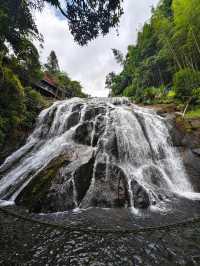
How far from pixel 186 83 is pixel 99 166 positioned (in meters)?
12.4

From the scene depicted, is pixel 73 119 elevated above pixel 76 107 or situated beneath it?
situated beneath

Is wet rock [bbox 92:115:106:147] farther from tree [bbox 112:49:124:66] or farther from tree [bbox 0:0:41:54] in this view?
tree [bbox 112:49:124:66]

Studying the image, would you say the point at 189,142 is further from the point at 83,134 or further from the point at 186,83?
the point at 186,83

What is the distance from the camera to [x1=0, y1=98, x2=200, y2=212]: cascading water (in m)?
6.06

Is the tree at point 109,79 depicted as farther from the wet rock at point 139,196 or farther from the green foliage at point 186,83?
the wet rock at point 139,196

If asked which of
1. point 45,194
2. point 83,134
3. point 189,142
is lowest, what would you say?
point 45,194

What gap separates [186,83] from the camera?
51.3ft

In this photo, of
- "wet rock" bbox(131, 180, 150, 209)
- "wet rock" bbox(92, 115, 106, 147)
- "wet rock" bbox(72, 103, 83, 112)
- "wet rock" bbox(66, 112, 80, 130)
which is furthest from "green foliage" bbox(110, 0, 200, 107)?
"wet rock" bbox(131, 180, 150, 209)

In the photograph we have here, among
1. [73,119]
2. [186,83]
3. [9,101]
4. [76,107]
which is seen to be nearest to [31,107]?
[9,101]

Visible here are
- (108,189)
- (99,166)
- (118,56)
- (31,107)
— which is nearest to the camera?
(108,189)

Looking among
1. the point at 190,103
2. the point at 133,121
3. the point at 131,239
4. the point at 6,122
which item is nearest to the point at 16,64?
the point at 6,122

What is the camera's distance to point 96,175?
22.6ft

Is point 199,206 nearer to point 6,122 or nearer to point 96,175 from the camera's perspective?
point 96,175

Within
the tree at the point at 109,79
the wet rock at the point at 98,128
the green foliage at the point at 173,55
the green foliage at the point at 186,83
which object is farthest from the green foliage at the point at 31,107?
the tree at the point at 109,79
